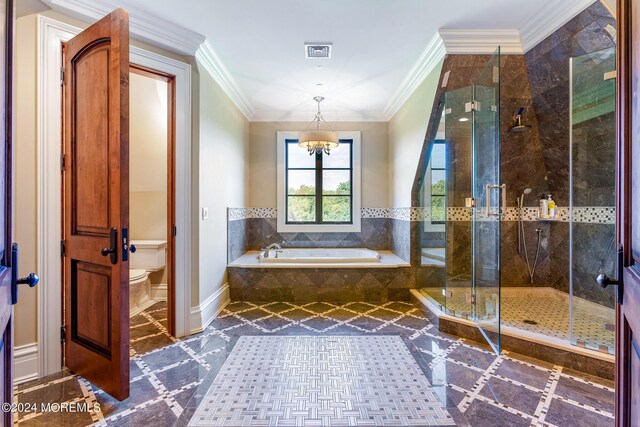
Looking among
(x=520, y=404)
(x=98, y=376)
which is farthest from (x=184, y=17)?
(x=520, y=404)

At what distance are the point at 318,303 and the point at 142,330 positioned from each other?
1.74 meters

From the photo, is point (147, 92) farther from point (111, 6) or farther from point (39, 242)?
point (39, 242)

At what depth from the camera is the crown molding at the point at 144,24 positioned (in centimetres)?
190

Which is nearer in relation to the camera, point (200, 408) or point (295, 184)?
point (200, 408)

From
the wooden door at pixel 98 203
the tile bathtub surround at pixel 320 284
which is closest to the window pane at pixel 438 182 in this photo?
the tile bathtub surround at pixel 320 284

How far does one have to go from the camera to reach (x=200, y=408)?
1562 millimetres

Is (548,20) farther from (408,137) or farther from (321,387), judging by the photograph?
(321,387)

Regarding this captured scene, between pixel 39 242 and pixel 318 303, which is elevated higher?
pixel 39 242

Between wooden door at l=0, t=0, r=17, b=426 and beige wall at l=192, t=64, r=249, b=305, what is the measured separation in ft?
5.58

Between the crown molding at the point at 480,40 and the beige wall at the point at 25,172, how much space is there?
293 centimetres

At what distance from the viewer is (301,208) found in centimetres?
448

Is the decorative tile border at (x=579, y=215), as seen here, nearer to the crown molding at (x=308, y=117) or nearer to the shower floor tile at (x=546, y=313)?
the shower floor tile at (x=546, y=313)

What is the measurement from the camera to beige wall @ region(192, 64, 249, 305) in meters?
2.59

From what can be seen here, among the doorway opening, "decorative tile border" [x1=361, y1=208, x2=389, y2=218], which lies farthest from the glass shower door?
the doorway opening
